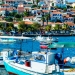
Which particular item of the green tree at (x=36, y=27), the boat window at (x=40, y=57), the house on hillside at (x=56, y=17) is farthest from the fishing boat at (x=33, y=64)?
the house on hillside at (x=56, y=17)

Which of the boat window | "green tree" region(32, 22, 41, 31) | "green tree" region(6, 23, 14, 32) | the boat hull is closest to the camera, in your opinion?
the boat hull

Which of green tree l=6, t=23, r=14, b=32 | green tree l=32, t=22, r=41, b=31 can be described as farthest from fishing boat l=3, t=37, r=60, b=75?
green tree l=32, t=22, r=41, b=31

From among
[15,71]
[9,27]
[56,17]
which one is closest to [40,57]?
[15,71]

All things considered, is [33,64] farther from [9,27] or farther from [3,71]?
[9,27]

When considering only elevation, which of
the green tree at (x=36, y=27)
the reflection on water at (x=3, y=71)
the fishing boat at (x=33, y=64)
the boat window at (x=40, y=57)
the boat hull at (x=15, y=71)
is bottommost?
the green tree at (x=36, y=27)

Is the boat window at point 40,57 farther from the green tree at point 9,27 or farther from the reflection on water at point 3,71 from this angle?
the green tree at point 9,27

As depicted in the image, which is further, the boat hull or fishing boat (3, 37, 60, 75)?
the boat hull

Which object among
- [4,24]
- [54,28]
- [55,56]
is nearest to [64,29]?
[54,28]

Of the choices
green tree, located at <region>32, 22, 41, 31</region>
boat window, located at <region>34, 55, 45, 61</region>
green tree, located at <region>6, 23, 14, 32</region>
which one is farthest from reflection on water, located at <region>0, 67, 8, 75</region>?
green tree, located at <region>32, 22, 41, 31</region>

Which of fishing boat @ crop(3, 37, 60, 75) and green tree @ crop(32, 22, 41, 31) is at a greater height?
fishing boat @ crop(3, 37, 60, 75)

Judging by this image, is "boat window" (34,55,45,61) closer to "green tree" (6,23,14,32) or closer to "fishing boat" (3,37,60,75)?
"fishing boat" (3,37,60,75)

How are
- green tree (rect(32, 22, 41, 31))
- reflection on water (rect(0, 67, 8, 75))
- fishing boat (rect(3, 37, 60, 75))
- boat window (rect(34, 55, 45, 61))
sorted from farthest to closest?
green tree (rect(32, 22, 41, 31)) → reflection on water (rect(0, 67, 8, 75)) → boat window (rect(34, 55, 45, 61)) → fishing boat (rect(3, 37, 60, 75))

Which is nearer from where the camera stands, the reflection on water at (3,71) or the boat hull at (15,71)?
the boat hull at (15,71)

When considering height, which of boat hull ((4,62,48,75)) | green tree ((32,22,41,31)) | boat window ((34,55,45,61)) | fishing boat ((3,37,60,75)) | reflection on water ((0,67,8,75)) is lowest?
green tree ((32,22,41,31))
